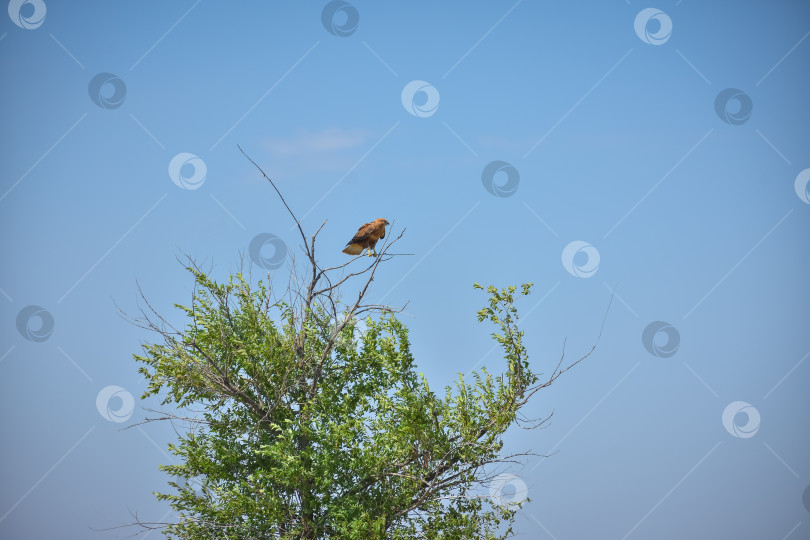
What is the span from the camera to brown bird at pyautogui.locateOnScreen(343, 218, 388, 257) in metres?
13.7

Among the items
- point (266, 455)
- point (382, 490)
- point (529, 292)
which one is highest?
point (266, 455)

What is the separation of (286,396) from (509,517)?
435cm

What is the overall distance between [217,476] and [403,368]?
3685 mm

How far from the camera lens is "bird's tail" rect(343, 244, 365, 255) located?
13688 mm

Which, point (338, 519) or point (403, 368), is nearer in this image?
point (338, 519)

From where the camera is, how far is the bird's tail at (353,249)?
13688mm

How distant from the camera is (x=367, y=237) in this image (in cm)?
1367

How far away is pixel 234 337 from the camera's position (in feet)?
44.7

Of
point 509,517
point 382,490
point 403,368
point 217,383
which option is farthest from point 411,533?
point 217,383

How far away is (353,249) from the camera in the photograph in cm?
1373

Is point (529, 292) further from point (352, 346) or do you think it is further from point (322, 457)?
point (322, 457)

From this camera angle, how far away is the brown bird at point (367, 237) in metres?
13.7

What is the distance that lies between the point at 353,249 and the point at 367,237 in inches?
13.1

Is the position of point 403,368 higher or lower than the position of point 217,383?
lower
